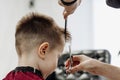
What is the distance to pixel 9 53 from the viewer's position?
9.89ft

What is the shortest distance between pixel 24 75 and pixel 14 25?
1894mm

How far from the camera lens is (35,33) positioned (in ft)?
4.49

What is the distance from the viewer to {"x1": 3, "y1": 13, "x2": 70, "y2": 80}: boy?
1258 millimetres

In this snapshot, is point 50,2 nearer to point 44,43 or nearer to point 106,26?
point 106,26

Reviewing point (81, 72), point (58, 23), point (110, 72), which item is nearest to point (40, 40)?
point (110, 72)

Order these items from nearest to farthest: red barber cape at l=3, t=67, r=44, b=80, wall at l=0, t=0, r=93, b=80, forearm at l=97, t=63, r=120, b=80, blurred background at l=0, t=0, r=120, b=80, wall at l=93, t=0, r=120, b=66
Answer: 1. red barber cape at l=3, t=67, r=44, b=80
2. forearm at l=97, t=63, r=120, b=80
3. wall at l=93, t=0, r=120, b=66
4. blurred background at l=0, t=0, r=120, b=80
5. wall at l=0, t=0, r=93, b=80

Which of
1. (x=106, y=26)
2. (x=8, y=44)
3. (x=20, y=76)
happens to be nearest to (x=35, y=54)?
(x=20, y=76)

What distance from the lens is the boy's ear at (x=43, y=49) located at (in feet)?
4.27

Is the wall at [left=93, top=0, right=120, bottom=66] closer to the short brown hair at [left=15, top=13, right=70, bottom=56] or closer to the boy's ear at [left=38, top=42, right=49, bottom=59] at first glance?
the short brown hair at [left=15, top=13, right=70, bottom=56]

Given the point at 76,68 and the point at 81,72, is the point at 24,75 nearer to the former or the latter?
the point at 76,68

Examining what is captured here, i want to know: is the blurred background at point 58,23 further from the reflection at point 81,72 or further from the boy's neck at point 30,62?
the boy's neck at point 30,62

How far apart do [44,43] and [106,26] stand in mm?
1476

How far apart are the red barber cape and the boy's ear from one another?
0.08m

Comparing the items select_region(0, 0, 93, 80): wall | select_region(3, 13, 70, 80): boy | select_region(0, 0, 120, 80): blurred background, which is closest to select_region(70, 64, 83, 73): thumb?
select_region(3, 13, 70, 80): boy
